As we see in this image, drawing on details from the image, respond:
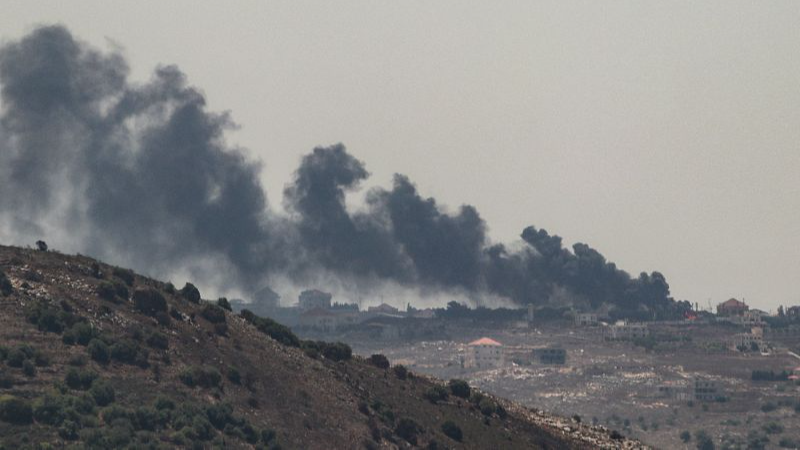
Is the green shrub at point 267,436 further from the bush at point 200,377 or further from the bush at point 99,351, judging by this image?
the bush at point 99,351

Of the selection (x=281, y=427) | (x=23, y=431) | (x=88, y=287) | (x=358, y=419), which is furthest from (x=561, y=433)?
(x=23, y=431)

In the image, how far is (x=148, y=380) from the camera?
10450 cm

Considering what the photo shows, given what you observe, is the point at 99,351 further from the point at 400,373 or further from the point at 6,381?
the point at 400,373

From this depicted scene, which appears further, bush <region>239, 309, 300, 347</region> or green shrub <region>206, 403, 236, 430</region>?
bush <region>239, 309, 300, 347</region>

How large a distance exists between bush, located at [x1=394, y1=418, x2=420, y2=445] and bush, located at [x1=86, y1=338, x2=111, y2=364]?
2598cm

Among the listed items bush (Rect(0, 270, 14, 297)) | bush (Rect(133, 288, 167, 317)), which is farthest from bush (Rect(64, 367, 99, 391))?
bush (Rect(133, 288, 167, 317))

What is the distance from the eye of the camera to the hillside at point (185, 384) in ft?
310

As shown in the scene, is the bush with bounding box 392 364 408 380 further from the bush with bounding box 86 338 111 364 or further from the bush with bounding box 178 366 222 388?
the bush with bounding box 86 338 111 364

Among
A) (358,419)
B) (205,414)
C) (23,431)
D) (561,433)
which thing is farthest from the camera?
(561,433)

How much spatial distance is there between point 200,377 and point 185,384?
5.53ft

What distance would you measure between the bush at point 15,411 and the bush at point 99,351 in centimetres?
1362

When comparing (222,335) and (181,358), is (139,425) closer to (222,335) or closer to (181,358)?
(181,358)

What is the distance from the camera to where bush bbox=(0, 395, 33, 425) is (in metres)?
89.3

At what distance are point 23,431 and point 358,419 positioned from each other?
114ft
